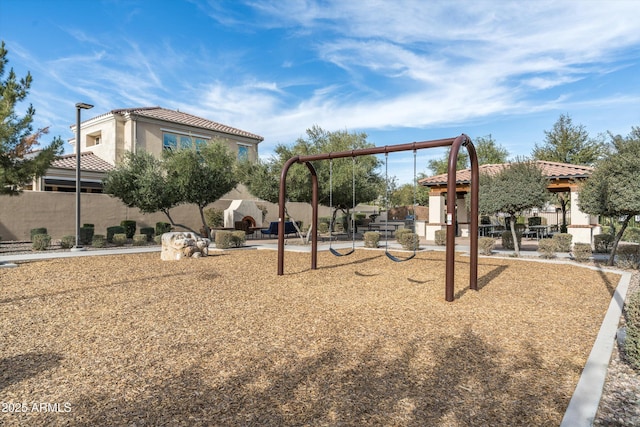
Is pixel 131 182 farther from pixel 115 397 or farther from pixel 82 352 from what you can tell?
pixel 115 397

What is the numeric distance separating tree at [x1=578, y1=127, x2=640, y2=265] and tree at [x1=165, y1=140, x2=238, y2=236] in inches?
575

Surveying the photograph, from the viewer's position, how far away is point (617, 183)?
35.3ft

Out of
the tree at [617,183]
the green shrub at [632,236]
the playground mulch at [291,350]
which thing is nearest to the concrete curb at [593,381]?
the playground mulch at [291,350]

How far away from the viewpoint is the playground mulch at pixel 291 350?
11.3 ft

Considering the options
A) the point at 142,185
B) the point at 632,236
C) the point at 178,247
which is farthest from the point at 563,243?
the point at 142,185

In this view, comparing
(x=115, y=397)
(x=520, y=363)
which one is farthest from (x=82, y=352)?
(x=520, y=363)

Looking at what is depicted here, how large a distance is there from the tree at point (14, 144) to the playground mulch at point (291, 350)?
15.1 ft

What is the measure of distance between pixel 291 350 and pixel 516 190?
11.6 m

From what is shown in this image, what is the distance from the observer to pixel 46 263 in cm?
1168

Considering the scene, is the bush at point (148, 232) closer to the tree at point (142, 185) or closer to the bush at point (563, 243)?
the tree at point (142, 185)

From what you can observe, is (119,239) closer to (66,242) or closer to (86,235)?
(86,235)

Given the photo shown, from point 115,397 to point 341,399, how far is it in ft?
6.77

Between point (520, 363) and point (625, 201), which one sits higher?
point (625, 201)

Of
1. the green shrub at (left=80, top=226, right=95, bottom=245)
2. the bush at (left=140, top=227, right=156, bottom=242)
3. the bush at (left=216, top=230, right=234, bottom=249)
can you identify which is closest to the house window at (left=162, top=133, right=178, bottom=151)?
the bush at (left=140, top=227, right=156, bottom=242)
